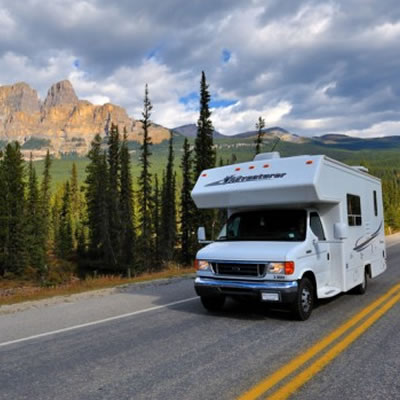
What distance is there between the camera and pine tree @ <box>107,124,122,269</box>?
5234 centimetres

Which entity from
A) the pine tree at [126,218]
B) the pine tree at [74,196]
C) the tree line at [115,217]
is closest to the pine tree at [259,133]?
the tree line at [115,217]

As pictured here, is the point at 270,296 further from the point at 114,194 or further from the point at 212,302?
the point at 114,194

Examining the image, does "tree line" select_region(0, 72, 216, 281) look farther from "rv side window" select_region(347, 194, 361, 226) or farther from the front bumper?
the front bumper

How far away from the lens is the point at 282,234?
26.5 feet

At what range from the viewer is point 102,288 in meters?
12.4

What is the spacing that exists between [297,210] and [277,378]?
14.1ft

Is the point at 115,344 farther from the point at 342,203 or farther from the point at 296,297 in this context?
the point at 342,203

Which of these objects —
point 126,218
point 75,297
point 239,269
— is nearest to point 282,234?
point 239,269

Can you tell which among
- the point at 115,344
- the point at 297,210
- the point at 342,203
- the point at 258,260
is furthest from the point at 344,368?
the point at 342,203

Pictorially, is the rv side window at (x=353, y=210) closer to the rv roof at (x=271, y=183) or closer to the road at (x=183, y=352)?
the rv roof at (x=271, y=183)

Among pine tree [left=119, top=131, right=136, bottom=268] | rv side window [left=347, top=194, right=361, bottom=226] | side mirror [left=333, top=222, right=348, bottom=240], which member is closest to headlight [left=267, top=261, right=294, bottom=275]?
side mirror [left=333, top=222, right=348, bottom=240]

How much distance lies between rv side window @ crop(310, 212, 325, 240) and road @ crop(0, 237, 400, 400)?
1.54 meters

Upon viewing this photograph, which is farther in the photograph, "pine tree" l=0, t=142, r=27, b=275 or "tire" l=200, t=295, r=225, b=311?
"pine tree" l=0, t=142, r=27, b=275

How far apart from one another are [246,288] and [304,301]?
44.3 inches
